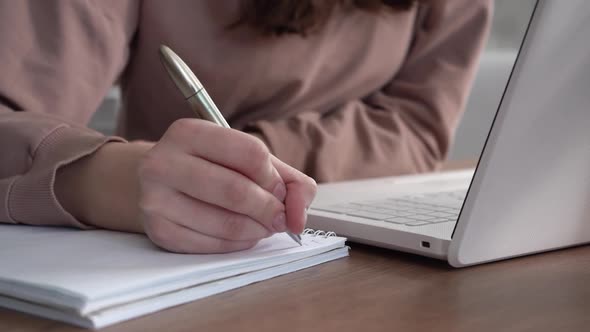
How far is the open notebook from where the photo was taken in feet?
1.38

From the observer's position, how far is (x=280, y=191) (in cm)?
52

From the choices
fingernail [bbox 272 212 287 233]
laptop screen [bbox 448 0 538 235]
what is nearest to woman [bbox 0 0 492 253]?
fingernail [bbox 272 212 287 233]

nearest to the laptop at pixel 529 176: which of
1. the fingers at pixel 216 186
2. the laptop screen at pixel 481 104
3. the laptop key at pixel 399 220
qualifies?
the laptop key at pixel 399 220

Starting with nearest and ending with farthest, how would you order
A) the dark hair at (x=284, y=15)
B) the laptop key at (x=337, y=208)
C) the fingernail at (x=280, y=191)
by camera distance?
the fingernail at (x=280, y=191) < the laptop key at (x=337, y=208) < the dark hair at (x=284, y=15)

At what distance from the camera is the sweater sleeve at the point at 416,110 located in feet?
3.58

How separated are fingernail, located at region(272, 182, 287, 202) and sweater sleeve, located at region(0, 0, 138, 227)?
0.18 metres

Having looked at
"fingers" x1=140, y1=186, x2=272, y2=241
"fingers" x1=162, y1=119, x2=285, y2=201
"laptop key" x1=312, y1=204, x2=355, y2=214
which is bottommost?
"laptop key" x1=312, y1=204, x2=355, y2=214

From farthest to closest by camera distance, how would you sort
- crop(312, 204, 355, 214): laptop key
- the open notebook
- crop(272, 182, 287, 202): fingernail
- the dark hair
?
the dark hair < crop(312, 204, 355, 214): laptop key < crop(272, 182, 287, 202): fingernail < the open notebook

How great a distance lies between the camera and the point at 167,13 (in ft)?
3.03

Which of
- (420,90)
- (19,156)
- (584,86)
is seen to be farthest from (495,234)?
(420,90)

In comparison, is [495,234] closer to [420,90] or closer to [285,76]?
[285,76]

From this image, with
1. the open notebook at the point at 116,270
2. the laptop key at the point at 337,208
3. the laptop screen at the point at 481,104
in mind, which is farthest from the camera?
the laptop screen at the point at 481,104

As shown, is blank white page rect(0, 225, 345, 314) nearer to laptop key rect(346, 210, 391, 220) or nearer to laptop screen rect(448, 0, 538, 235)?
laptop key rect(346, 210, 391, 220)

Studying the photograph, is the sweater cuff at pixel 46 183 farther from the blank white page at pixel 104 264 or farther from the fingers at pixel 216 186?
the fingers at pixel 216 186
